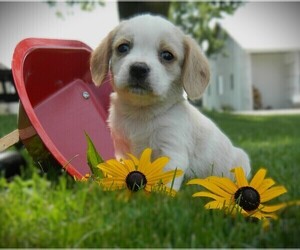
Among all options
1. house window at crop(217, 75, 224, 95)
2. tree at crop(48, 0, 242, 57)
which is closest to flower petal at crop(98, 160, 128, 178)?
tree at crop(48, 0, 242, 57)

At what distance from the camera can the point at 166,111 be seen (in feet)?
9.23

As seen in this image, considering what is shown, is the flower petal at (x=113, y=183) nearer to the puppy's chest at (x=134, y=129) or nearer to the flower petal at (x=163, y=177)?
the flower petal at (x=163, y=177)

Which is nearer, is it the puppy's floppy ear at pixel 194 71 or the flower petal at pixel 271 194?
the flower petal at pixel 271 194

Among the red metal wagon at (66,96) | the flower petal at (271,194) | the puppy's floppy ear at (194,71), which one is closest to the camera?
the flower petal at (271,194)

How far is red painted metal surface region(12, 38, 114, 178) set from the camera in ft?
11.2

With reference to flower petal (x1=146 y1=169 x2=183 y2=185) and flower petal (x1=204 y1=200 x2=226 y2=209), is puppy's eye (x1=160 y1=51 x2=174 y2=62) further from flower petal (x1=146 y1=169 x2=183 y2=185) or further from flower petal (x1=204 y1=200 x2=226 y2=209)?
flower petal (x1=204 y1=200 x2=226 y2=209)

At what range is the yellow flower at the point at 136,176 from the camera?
219 centimetres

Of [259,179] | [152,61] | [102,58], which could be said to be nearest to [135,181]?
[259,179]

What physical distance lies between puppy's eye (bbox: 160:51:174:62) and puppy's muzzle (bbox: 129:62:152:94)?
194 mm

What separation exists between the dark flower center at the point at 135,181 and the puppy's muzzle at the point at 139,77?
0.54 metres

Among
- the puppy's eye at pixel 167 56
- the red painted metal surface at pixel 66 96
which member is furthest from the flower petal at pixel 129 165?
the red painted metal surface at pixel 66 96

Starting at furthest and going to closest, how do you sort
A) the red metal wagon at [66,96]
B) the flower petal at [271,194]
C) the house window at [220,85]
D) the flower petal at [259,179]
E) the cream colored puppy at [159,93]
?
the house window at [220,85], the red metal wagon at [66,96], the cream colored puppy at [159,93], the flower petal at [259,179], the flower petal at [271,194]

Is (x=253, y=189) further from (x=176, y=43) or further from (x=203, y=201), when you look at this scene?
(x=176, y=43)

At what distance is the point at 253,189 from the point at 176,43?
3.29 feet
